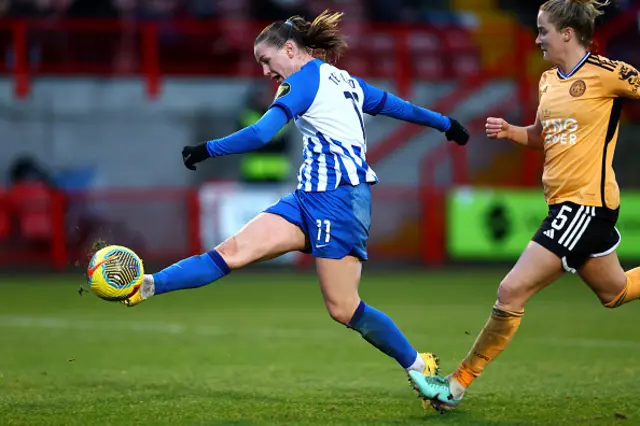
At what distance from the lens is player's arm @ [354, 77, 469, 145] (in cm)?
598

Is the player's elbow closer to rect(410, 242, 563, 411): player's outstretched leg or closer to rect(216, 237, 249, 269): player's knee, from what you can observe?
rect(216, 237, 249, 269): player's knee

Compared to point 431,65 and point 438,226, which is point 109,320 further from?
point 431,65

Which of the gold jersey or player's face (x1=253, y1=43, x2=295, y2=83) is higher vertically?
player's face (x1=253, y1=43, x2=295, y2=83)

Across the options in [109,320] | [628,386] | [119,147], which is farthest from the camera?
[119,147]

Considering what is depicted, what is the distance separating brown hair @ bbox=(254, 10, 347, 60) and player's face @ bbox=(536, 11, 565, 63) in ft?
3.77

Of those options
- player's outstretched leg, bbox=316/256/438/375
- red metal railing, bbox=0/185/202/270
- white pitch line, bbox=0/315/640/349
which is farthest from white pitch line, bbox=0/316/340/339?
red metal railing, bbox=0/185/202/270

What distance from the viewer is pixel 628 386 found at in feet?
21.2

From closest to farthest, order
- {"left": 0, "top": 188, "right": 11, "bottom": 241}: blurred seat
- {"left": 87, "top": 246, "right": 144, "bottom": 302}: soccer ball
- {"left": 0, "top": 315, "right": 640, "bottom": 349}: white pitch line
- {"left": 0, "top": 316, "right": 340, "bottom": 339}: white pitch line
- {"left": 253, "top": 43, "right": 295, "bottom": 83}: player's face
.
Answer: {"left": 87, "top": 246, "right": 144, "bottom": 302}: soccer ball
{"left": 253, "top": 43, "right": 295, "bottom": 83}: player's face
{"left": 0, "top": 315, "right": 640, "bottom": 349}: white pitch line
{"left": 0, "top": 316, "right": 340, "bottom": 339}: white pitch line
{"left": 0, "top": 188, "right": 11, "bottom": 241}: blurred seat

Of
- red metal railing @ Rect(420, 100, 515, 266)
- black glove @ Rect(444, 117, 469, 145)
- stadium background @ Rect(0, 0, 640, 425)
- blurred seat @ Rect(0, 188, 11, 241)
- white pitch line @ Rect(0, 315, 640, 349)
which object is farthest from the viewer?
red metal railing @ Rect(420, 100, 515, 266)

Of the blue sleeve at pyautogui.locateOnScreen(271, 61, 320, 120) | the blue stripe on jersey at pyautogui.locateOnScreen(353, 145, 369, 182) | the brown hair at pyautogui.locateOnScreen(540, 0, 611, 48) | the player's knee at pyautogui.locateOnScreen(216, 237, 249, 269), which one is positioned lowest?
the player's knee at pyautogui.locateOnScreen(216, 237, 249, 269)

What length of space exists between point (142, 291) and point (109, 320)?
17.8ft

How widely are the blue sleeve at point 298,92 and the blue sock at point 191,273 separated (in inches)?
36.0

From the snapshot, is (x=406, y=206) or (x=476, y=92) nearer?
(x=406, y=206)

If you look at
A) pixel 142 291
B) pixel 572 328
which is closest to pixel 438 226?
pixel 572 328
